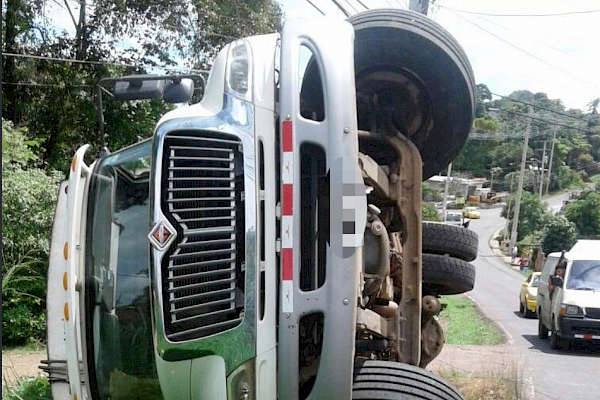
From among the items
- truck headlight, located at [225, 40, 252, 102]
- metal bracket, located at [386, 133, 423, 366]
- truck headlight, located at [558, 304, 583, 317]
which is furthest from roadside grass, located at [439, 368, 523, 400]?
truck headlight, located at [558, 304, 583, 317]

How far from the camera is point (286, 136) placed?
354 centimetres

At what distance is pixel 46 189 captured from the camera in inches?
531

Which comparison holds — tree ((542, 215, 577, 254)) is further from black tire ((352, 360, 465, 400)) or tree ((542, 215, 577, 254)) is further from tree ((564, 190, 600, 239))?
black tire ((352, 360, 465, 400))

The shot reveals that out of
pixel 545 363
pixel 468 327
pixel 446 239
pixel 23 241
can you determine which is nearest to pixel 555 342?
pixel 545 363

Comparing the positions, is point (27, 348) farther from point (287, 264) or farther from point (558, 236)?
point (558, 236)

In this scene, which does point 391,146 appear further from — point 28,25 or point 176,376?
point 28,25

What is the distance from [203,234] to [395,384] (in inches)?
46.5

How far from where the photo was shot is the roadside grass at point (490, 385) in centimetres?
741

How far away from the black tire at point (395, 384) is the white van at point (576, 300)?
978cm

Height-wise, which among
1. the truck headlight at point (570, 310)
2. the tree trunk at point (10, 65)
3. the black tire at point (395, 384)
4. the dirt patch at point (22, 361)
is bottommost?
the dirt patch at point (22, 361)

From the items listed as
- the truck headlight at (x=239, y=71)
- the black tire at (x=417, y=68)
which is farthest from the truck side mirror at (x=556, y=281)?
the truck headlight at (x=239, y=71)

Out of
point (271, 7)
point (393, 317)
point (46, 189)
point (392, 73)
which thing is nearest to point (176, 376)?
point (393, 317)

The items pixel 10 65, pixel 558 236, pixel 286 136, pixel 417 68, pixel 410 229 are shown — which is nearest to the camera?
pixel 286 136

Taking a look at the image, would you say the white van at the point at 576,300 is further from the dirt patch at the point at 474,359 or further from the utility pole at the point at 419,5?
the utility pole at the point at 419,5
